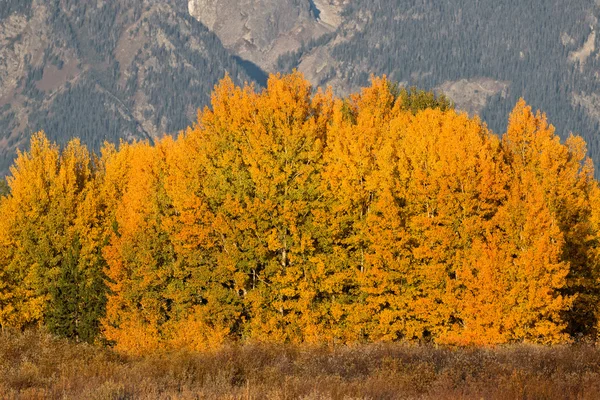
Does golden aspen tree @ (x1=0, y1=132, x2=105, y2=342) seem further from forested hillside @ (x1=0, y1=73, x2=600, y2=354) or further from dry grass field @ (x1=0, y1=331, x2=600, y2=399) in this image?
dry grass field @ (x1=0, y1=331, x2=600, y2=399)

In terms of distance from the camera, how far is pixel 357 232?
4116 centimetres

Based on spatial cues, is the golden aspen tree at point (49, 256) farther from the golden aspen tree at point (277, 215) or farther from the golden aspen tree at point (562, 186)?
the golden aspen tree at point (562, 186)

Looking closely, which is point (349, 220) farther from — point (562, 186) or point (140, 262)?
point (140, 262)

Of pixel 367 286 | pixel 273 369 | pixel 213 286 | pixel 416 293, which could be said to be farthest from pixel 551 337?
pixel 273 369

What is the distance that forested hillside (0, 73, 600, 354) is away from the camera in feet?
127

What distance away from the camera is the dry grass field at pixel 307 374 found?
1647 cm

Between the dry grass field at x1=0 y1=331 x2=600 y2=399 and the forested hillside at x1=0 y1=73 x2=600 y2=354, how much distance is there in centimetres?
1091

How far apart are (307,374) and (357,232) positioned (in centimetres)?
2142

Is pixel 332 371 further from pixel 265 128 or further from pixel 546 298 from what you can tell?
pixel 265 128

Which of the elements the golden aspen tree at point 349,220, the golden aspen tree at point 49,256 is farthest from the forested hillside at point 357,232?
the golden aspen tree at point 49,256

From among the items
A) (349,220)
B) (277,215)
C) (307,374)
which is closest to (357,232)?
(349,220)

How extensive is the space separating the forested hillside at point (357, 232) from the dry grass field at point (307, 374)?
1091 centimetres

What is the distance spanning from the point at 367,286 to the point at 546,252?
30.6 ft

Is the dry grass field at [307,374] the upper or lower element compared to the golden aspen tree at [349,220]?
lower
